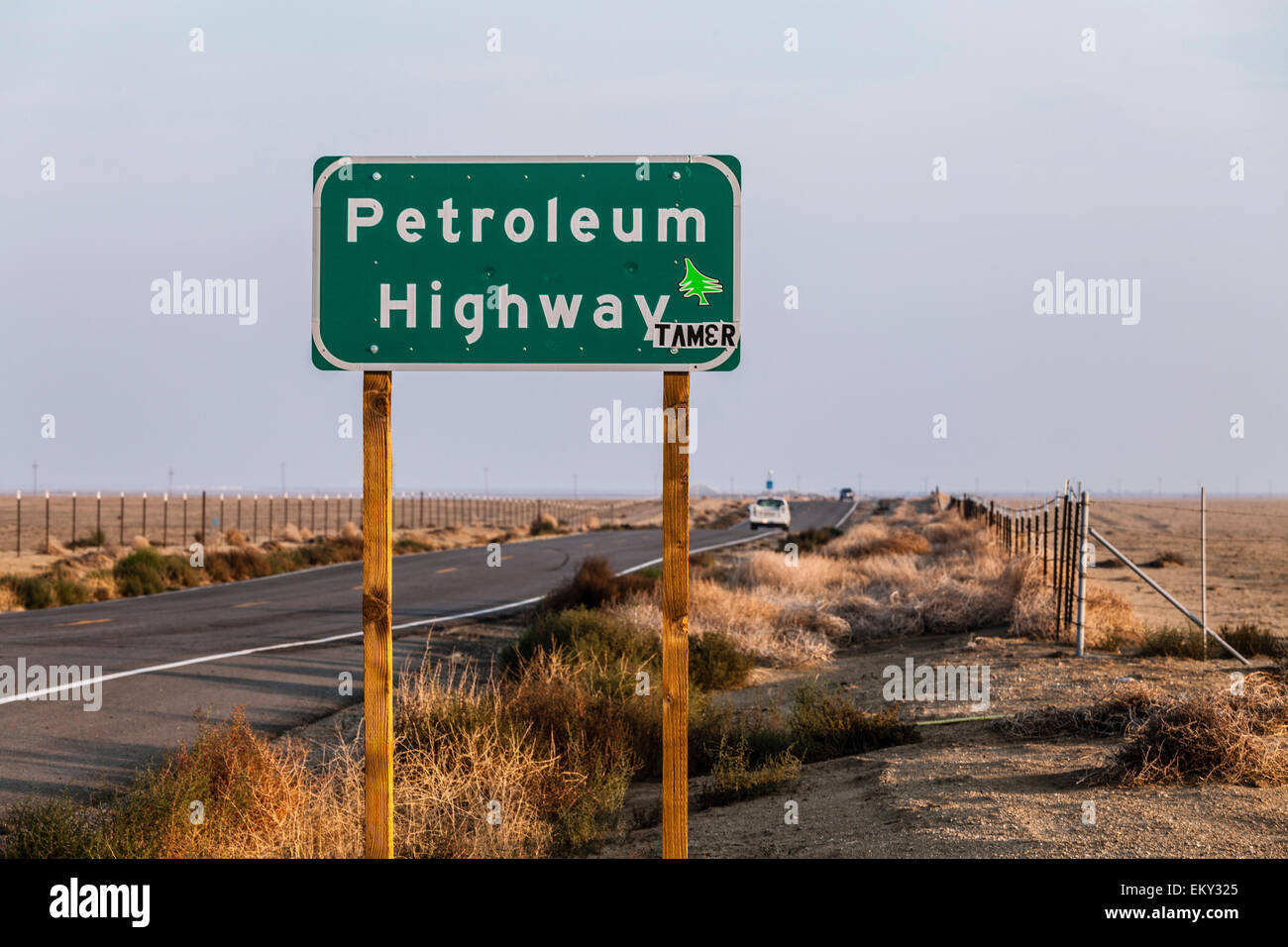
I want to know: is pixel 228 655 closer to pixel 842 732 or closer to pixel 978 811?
pixel 842 732

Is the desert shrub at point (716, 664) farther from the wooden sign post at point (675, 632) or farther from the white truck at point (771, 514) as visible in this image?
the white truck at point (771, 514)

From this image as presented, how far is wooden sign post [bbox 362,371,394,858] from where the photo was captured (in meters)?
4.11

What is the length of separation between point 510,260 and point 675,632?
1.56 metres

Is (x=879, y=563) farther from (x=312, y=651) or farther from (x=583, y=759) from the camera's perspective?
(x=583, y=759)

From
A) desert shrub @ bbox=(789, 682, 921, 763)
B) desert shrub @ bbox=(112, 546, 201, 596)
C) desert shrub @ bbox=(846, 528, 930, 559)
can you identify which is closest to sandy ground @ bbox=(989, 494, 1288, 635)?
desert shrub @ bbox=(846, 528, 930, 559)

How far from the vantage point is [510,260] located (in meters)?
4.24

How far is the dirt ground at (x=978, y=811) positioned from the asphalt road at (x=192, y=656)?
4607 mm

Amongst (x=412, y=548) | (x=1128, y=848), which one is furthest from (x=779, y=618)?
(x=412, y=548)

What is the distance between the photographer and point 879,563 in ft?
75.5

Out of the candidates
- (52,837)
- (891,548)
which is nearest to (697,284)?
(52,837)

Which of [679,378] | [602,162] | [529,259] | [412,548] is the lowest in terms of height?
[412,548]
